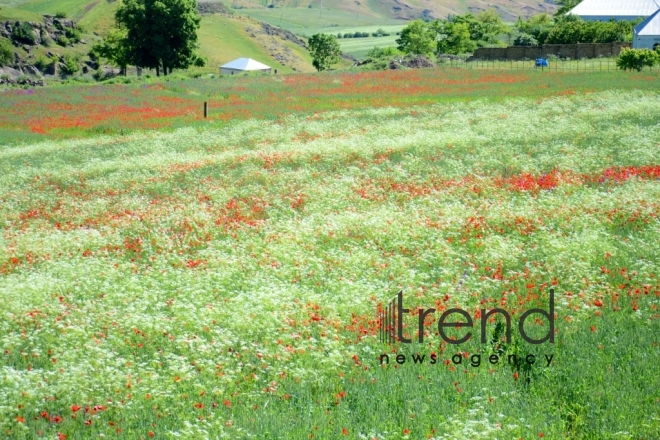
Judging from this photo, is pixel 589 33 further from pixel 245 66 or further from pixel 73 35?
pixel 73 35

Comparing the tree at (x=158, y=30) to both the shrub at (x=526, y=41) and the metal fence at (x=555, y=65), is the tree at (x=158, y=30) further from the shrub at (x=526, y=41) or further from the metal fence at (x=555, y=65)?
the shrub at (x=526, y=41)

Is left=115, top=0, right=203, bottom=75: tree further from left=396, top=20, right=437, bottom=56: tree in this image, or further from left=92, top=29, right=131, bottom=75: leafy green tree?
left=396, top=20, right=437, bottom=56: tree

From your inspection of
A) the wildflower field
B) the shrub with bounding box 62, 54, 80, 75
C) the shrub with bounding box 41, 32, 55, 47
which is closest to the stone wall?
the wildflower field

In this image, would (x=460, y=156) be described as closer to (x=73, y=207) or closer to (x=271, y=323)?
(x=73, y=207)

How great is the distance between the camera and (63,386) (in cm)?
864

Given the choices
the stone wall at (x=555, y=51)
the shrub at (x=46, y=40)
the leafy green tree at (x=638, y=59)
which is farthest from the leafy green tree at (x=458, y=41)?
the shrub at (x=46, y=40)

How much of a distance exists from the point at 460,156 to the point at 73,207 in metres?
13.0

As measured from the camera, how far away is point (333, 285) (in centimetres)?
1230

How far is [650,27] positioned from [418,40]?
5309 centimetres

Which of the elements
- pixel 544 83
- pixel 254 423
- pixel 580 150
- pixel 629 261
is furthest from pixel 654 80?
pixel 254 423

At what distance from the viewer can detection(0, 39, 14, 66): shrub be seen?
400ft

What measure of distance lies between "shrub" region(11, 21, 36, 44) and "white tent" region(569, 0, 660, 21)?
338 feet

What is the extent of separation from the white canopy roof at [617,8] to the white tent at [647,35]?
81.0ft

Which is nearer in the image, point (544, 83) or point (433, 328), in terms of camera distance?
point (433, 328)
